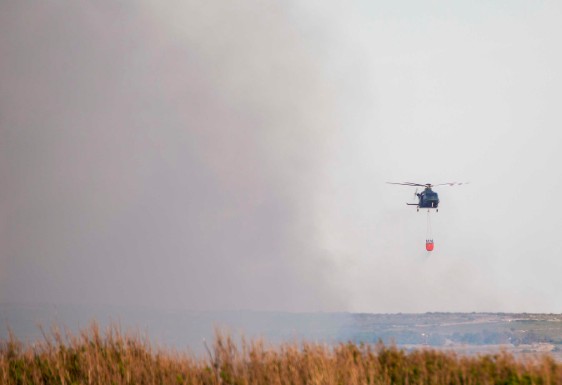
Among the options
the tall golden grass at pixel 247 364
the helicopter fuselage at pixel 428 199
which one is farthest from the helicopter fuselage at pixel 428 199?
the tall golden grass at pixel 247 364

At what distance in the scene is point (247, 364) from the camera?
3691 cm

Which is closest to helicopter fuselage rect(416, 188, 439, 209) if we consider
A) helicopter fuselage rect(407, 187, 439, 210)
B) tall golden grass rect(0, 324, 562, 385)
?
helicopter fuselage rect(407, 187, 439, 210)

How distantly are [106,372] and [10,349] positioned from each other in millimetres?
9341

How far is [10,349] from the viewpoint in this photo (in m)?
44.7

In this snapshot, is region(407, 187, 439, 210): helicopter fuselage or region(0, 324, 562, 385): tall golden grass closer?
region(0, 324, 562, 385): tall golden grass

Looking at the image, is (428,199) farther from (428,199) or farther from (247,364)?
(247,364)

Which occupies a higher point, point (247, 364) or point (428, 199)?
point (428, 199)

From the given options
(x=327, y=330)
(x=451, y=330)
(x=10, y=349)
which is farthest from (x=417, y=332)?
(x=10, y=349)

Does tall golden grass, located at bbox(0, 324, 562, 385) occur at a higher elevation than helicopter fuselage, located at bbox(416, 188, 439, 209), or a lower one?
lower

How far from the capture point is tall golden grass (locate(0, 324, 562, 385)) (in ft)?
107

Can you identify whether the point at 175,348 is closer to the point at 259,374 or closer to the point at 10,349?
the point at 259,374

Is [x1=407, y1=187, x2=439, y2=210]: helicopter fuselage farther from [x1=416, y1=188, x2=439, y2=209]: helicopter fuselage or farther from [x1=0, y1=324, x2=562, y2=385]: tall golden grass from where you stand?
[x1=0, y1=324, x2=562, y2=385]: tall golden grass

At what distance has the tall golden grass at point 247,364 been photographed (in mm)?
32469

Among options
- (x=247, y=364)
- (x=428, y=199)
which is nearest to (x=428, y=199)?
(x=428, y=199)
